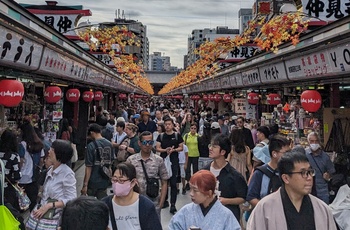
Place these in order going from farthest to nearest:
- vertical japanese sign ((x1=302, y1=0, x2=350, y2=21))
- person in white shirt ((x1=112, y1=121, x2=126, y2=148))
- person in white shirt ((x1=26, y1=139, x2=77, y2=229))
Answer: vertical japanese sign ((x1=302, y1=0, x2=350, y2=21)), person in white shirt ((x1=112, y1=121, x2=126, y2=148)), person in white shirt ((x1=26, y1=139, x2=77, y2=229))

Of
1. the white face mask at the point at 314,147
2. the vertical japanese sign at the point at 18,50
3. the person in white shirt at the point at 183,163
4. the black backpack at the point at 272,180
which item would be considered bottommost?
the person in white shirt at the point at 183,163

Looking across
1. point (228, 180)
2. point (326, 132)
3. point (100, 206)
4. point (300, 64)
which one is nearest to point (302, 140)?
point (326, 132)

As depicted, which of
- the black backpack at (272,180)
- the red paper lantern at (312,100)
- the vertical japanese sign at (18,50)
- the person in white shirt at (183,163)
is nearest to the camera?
the black backpack at (272,180)

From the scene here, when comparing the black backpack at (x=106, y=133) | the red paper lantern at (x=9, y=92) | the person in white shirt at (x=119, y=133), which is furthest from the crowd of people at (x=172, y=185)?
the black backpack at (x=106, y=133)

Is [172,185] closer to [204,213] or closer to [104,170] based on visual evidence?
[104,170]

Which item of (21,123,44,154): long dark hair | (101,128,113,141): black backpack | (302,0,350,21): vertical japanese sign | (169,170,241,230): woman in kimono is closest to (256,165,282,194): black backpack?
(169,170,241,230): woman in kimono

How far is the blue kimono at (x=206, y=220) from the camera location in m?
3.12

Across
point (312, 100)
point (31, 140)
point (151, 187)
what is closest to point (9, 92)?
point (31, 140)

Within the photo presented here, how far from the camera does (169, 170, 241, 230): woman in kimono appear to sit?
3.14m

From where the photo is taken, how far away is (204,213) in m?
3.20

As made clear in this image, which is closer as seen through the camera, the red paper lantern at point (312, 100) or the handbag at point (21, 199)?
the handbag at point (21, 199)

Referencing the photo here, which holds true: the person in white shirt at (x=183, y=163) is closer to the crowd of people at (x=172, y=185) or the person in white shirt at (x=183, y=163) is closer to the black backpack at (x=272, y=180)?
the crowd of people at (x=172, y=185)

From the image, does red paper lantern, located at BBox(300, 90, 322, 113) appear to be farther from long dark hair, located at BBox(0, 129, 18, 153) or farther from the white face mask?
long dark hair, located at BBox(0, 129, 18, 153)

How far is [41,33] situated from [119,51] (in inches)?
668
